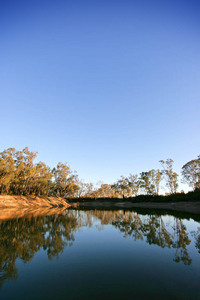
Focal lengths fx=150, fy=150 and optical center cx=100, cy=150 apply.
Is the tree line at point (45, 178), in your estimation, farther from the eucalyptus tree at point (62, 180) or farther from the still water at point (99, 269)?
the still water at point (99, 269)

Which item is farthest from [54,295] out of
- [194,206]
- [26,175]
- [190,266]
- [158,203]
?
[26,175]

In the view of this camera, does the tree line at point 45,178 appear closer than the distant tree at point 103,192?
Yes

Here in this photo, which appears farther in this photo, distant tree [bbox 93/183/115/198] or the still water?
distant tree [bbox 93/183/115/198]

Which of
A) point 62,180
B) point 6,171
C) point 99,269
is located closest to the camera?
point 99,269

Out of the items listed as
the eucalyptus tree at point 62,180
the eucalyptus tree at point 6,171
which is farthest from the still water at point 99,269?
the eucalyptus tree at point 62,180

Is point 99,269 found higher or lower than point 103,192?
lower

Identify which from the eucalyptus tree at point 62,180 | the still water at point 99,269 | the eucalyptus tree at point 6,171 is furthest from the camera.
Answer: the eucalyptus tree at point 62,180

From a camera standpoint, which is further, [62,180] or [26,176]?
[62,180]

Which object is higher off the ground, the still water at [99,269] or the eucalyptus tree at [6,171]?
the eucalyptus tree at [6,171]

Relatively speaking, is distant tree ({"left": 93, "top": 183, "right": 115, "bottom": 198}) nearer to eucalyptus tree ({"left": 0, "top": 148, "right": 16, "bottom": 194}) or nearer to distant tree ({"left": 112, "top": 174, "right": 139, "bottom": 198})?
distant tree ({"left": 112, "top": 174, "right": 139, "bottom": 198})

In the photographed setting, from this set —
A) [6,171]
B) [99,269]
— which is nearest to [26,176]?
[6,171]

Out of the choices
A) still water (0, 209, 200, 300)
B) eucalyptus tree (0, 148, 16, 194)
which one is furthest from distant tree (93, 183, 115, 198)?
still water (0, 209, 200, 300)

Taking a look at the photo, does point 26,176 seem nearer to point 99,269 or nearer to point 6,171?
point 6,171

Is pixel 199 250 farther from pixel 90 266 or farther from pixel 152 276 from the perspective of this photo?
pixel 90 266
